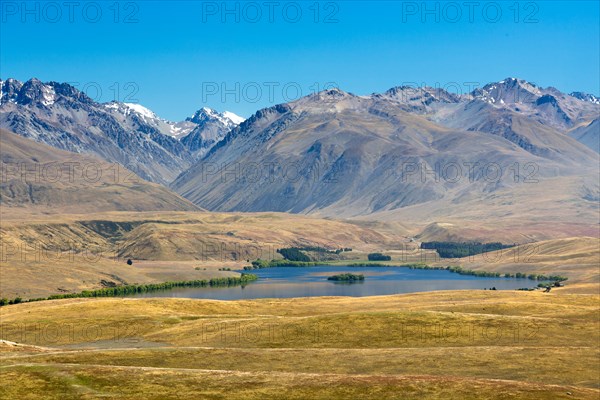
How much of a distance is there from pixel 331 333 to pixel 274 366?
25.9 m

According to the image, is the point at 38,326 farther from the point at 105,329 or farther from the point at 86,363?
the point at 86,363

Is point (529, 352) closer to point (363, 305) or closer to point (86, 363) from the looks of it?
point (86, 363)

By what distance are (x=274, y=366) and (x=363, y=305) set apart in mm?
88109

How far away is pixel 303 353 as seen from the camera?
104m

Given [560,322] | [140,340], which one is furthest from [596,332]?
[140,340]

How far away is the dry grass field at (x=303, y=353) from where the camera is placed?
7700 centimetres

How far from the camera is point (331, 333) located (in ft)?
394

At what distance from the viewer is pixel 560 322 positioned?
416 ft

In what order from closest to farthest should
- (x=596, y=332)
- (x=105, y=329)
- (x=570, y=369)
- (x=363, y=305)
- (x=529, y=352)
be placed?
(x=570, y=369) < (x=529, y=352) < (x=596, y=332) < (x=105, y=329) < (x=363, y=305)

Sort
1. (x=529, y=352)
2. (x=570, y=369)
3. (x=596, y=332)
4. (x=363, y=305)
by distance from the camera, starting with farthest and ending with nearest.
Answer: (x=363, y=305) → (x=596, y=332) → (x=529, y=352) → (x=570, y=369)

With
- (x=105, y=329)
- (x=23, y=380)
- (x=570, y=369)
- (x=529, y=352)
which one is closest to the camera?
(x=23, y=380)

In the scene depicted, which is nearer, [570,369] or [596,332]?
[570,369]

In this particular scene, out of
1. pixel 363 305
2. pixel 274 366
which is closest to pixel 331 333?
pixel 274 366

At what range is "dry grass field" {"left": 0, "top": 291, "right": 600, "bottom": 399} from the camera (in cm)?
7700
